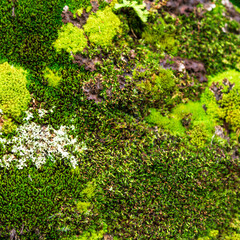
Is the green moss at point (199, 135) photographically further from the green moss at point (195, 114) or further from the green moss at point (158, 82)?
the green moss at point (158, 82)

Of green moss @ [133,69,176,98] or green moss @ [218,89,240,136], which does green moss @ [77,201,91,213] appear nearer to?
green moss @ [133,69,176,98]

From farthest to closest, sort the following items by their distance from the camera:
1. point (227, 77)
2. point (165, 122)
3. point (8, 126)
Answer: point (227, 77)
point (165, 122)
point (8, 126)

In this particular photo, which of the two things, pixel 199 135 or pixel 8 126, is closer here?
pixel 8 126

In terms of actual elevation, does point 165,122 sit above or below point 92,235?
above

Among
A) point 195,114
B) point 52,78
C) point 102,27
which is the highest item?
point 102,27

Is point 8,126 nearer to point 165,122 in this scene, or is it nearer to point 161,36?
point 165,122

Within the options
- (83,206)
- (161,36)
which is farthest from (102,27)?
(83,206)

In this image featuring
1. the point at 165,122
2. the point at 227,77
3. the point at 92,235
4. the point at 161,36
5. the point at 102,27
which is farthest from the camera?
the point at 227,77
